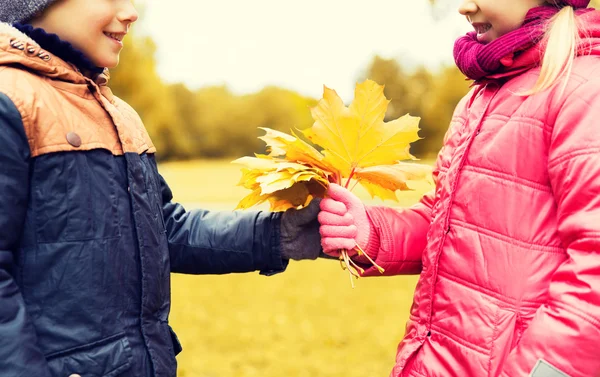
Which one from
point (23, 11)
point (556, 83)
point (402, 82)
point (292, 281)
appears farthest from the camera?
point (402, 82)

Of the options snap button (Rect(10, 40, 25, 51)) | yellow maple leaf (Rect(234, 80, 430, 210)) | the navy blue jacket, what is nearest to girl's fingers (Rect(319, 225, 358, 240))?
yellow maple leaf (Rect(234, 80, 430, 210))

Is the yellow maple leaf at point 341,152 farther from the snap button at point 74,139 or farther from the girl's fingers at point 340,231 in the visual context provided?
the snap button at point 74,139

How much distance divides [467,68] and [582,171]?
0.43 metres

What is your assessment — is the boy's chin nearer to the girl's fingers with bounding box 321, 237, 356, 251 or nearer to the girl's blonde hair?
the girl's fingers with bounding box 321, 237, 356, 251

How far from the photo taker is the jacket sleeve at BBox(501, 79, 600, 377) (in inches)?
47.1

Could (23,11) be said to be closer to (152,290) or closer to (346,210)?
(152,290)

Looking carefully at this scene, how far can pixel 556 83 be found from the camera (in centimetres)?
135

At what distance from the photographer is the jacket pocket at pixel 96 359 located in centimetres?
137

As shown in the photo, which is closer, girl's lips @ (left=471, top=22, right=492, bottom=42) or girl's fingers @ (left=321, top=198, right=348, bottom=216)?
girl's lips @ (left=471, top=22, right=492, bottom=42)

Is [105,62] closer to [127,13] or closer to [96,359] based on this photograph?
[127,13]

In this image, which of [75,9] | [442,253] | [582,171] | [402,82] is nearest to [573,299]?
[582,171]

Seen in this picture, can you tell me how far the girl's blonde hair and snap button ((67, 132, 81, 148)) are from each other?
1.03m

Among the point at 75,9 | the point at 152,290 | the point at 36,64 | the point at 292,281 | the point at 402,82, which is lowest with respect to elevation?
the point at 292,281

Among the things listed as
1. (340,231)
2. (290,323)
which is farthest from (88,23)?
(290,323)
